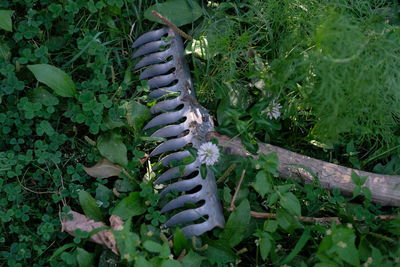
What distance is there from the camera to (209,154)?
2.15 meters

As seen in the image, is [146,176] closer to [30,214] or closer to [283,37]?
[30,214]

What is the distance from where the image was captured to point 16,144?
2348 millimetres

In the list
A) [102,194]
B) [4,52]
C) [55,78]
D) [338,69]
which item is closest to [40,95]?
[55,78]

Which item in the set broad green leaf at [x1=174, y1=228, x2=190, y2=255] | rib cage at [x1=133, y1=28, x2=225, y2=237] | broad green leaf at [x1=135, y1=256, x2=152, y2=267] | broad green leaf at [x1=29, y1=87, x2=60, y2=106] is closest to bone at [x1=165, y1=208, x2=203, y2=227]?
rib cage at [x1=133, y1=28, x2=225, y2=237]

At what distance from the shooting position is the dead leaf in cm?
237

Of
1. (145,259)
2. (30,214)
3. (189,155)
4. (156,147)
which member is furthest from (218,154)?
(30,214)

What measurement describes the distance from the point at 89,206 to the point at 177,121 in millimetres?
578

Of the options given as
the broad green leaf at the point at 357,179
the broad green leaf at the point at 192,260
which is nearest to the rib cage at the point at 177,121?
the broad green leaf at the point at 192,260

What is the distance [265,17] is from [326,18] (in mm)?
407

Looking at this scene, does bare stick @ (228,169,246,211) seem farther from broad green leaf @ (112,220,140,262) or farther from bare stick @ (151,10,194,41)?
bare stick @ (151,10,194,41)

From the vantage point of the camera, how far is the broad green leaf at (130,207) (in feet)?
7.30

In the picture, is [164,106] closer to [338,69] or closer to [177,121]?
[177,121]

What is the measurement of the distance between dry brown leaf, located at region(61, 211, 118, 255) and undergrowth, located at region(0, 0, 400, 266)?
1.6 inches

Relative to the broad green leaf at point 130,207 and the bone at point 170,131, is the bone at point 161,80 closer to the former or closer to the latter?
the bone at point 170,131
